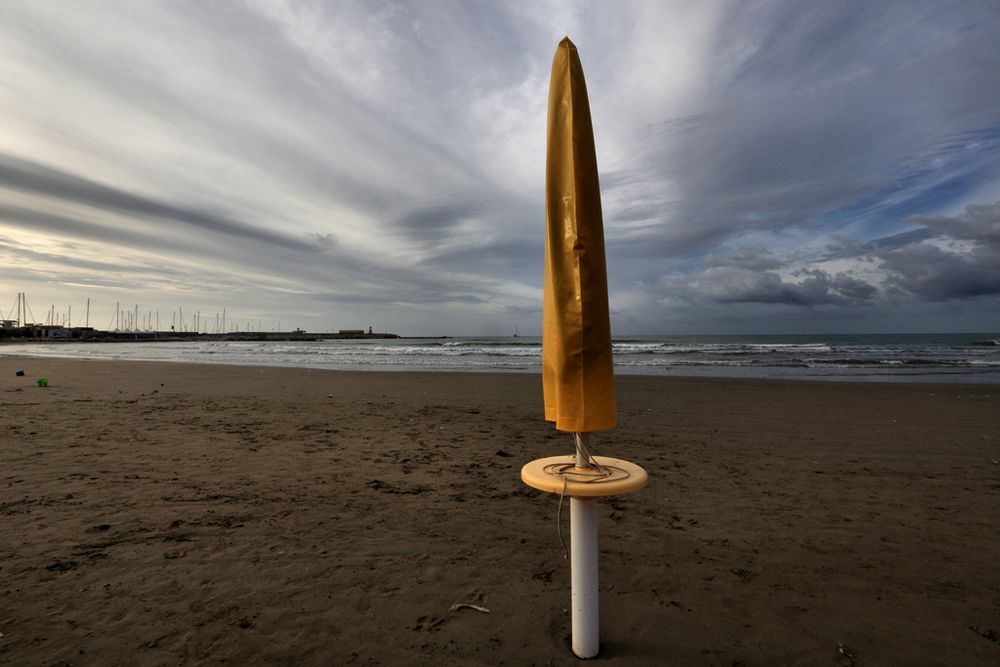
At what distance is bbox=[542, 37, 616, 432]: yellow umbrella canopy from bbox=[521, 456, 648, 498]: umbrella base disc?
19cm

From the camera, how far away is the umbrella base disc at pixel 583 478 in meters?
1.70

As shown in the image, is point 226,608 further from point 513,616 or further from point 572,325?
point 572,325

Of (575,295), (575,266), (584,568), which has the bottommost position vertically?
(584,568)

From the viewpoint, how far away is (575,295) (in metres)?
1.82

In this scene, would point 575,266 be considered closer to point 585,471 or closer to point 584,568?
point 585,471

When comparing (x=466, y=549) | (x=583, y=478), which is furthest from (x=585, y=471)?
(x=466, y=549)

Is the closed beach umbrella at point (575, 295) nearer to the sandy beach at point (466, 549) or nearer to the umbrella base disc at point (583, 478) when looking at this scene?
the umbrella base disc at point (583, 478)

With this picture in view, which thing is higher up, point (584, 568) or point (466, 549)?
point (584, 568)

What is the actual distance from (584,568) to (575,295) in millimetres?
1126

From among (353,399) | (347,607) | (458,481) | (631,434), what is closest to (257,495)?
(458,481)

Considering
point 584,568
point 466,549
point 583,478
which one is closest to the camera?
point 583,478

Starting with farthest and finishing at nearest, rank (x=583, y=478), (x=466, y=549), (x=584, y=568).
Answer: (x=466, y=549) → (x=584, y=568) → (x=583, y=478)

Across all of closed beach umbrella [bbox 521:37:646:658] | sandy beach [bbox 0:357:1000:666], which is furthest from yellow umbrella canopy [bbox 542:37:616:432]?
sandy beach [bbox 0:357:1000:666]

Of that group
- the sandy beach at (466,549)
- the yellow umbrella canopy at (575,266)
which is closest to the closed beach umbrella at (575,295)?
the yellow umbrella canopy at (575,266)
